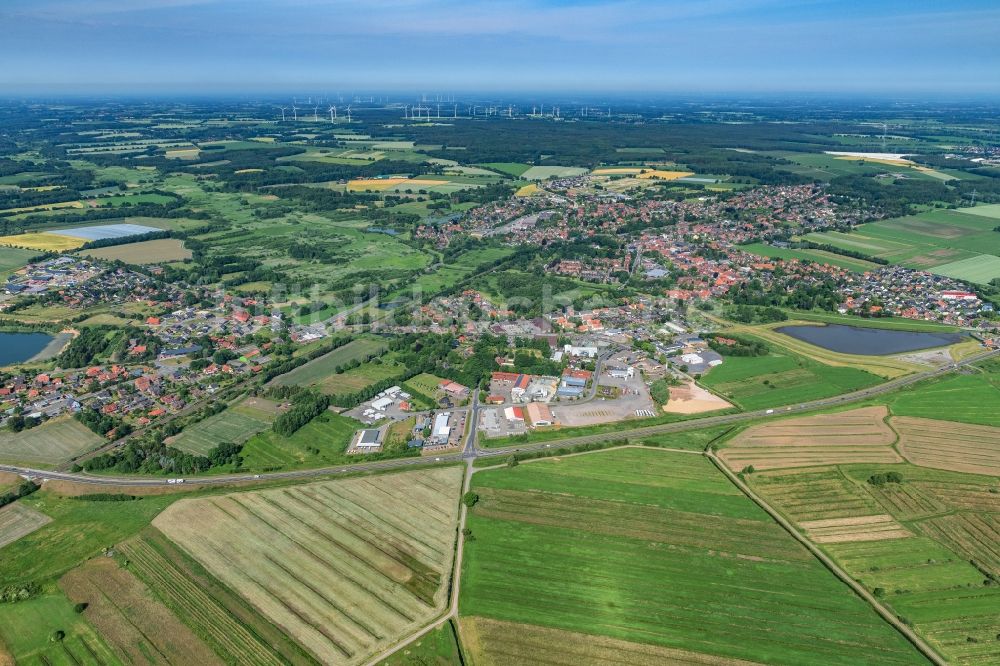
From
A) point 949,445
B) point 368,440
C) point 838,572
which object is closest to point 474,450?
Answer: point 368,440

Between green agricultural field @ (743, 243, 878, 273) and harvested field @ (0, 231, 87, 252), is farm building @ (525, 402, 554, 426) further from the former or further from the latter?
harvested field @ (0, 231, 87, 252)

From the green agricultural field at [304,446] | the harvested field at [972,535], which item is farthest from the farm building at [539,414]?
the harvested field at [972,535]

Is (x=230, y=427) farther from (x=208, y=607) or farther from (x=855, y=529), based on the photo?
(x=855, y=529)

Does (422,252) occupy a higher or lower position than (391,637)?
higher

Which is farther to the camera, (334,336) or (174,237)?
(174,237)

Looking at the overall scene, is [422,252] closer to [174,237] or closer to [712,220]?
[174,237]

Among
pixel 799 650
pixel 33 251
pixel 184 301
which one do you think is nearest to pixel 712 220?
pixel 184 301
